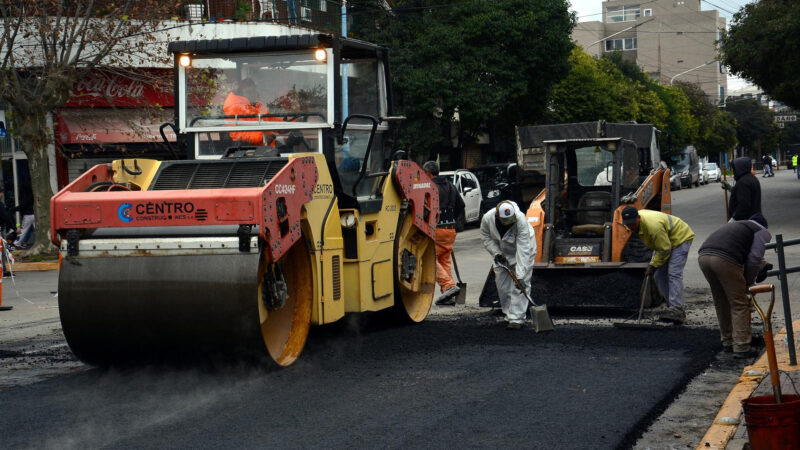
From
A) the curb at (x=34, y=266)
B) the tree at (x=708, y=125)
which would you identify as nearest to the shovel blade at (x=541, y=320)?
the curb at (x=34, y=266)

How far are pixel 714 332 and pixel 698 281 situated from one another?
4356 mm

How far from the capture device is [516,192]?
16953 mm

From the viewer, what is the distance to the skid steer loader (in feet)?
36.3

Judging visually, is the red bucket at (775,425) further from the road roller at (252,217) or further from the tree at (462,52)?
the tree at (462,52)

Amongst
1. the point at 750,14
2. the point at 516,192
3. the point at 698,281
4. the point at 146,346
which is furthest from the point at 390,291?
the point at 750,14

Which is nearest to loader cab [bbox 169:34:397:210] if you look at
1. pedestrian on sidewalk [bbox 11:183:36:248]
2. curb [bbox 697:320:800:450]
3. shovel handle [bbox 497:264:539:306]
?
shovel handle [bbox 497:264:539:306]

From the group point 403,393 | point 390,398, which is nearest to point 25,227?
point 403,393

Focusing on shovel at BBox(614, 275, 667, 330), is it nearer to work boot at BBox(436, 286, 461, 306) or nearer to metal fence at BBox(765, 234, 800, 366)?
work boot at BBox(436, 286, 461, 306)

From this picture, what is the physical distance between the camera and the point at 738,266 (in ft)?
26.8

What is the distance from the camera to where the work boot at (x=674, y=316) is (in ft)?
32.6

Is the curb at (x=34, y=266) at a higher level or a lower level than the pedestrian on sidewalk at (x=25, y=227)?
lower

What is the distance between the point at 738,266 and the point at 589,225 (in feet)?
15.7

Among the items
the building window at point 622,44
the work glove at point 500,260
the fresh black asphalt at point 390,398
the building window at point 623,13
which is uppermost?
the building window at point 623,13

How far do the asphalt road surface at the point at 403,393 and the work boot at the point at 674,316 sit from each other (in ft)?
0.45
